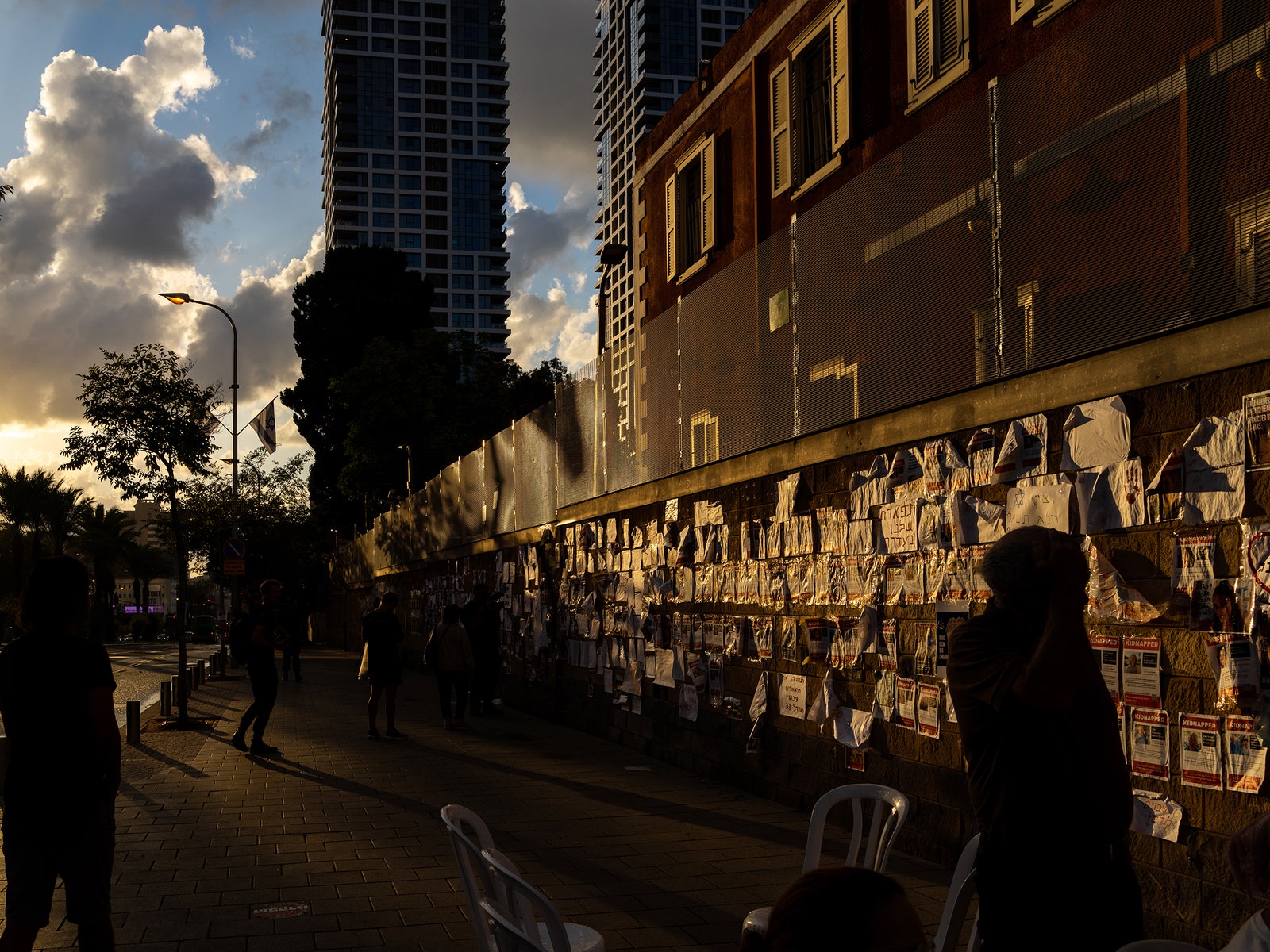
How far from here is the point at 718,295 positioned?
36.0 ft

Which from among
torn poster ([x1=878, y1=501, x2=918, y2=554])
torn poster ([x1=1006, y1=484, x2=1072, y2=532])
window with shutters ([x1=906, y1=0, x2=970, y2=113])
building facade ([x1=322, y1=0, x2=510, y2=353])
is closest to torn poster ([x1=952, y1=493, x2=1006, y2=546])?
torn poster ([x1=1006, y1=484, x2=1072, y2=532])

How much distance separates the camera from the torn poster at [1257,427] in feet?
15.6

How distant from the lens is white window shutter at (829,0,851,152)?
52.6 feet

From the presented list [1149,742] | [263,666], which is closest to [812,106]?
[263,666]

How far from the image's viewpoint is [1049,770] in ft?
10.1

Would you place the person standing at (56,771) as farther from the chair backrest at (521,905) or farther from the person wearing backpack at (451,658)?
the person wearing backpack at (451,658)

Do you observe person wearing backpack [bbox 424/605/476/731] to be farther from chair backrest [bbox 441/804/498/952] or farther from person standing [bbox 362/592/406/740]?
chair backrest [bbox 441/804/498/952]

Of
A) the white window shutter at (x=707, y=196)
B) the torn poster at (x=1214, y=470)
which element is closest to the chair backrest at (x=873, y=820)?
the torn poster at (x=1214, y=470)

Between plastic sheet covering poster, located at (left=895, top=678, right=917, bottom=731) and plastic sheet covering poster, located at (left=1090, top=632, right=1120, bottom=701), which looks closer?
plastic sheet covering poster, located at (left=1090, top=632, right=1120, bottom=701)

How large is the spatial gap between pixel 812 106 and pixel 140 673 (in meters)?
25.2

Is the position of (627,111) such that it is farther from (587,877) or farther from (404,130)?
(587,877)

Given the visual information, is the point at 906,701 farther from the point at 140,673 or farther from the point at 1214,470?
the point at 140,673

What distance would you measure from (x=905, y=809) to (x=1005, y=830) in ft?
3.17

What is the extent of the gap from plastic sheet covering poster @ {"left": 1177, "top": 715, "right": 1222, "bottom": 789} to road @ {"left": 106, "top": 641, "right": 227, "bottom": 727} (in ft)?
36.0
